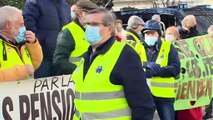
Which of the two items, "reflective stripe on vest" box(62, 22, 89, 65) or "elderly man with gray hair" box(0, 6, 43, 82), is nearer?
"elderly man with gray hair" box(0, 6, 43, 82)

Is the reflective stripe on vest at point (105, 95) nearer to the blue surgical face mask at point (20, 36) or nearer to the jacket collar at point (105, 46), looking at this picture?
the jacket collar at point (105, 46)

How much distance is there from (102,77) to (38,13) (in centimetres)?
290

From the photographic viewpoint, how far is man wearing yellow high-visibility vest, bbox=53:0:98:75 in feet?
17.6

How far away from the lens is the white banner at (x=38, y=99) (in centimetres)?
485

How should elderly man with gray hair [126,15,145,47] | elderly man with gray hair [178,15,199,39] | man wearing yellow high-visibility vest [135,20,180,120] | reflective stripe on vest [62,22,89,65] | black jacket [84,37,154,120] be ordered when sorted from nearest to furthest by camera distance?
black jacket [84,37,154,120] < reflective stripe on vest [62,22,89,65] < man wearing yellow high-visibility vest [135,20,180,120] < elderly man with gray hair [126,15,145,47] < elderly man with gray hair [178,15,199,39]

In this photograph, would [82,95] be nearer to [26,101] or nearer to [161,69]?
[26,101]

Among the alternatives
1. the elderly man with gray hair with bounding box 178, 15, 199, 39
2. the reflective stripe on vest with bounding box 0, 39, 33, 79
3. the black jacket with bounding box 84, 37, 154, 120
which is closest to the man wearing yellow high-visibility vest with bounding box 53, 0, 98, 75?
the reflective stripe on vest with bounding box 0, 39, 33, 79

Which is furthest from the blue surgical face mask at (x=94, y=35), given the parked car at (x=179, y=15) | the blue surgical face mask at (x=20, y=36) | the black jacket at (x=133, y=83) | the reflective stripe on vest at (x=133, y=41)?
the parked car at (x=179, y=15)

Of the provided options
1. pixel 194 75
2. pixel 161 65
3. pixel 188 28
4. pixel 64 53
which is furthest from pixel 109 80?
pixel 188 28

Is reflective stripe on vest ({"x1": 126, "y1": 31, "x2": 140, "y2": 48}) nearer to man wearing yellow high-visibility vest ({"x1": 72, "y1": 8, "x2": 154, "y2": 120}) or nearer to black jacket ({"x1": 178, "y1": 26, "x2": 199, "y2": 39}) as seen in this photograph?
black jacket ({"x1": 178, "y1": 26, "x2": 199, "y2": 39})

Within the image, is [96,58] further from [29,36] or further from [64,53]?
[64,53]

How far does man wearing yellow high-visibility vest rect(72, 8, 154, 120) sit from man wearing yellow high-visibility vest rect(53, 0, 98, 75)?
162 centimetres

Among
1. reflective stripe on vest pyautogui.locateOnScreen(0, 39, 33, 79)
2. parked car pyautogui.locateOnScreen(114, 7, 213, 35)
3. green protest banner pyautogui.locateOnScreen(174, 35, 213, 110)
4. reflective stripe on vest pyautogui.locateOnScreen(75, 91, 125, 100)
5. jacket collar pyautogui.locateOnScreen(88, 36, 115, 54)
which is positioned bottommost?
green protest banner pyautogui.locateOnScreen(174, 35, 213, 110)

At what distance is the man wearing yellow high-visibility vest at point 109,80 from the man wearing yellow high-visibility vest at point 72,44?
1.62 meters
